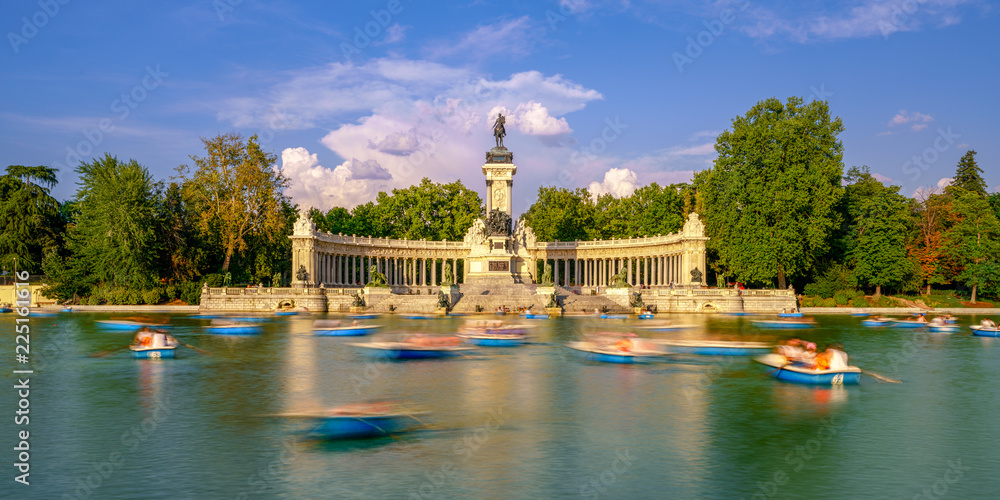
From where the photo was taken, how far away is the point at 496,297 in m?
68.4

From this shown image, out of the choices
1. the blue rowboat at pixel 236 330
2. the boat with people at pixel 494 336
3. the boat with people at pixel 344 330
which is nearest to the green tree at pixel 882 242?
the boat with people at pixel 494 336

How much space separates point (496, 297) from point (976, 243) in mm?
52088

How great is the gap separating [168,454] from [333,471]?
14.9ft

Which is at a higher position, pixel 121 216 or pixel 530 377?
pixel 121 216

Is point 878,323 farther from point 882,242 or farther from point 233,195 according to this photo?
point 233,195

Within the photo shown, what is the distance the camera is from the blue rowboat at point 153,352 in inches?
1291

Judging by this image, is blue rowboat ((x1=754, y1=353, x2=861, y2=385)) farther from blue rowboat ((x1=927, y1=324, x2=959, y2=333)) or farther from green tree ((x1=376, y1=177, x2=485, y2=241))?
green tree ((x1=376, y1=177, x2=485, y2=241))

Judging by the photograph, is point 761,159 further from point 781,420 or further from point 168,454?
point 168,454

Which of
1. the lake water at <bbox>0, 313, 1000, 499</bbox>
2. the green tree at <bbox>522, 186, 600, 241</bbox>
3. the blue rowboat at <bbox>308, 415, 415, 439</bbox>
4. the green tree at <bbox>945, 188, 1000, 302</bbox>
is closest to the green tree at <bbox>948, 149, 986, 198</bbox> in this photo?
the green tree at <bbox>945, 188, 1000, 302</bbox>

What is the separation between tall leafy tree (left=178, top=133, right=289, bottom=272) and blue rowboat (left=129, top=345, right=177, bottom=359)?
48274 millimetres

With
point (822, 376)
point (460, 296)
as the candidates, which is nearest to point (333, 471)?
point (822, 376)

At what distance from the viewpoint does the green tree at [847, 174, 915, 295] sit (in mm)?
74250

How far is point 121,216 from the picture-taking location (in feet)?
234

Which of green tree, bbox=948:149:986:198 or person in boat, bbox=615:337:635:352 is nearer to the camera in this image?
person in boat, bbox=615:337:635:352
